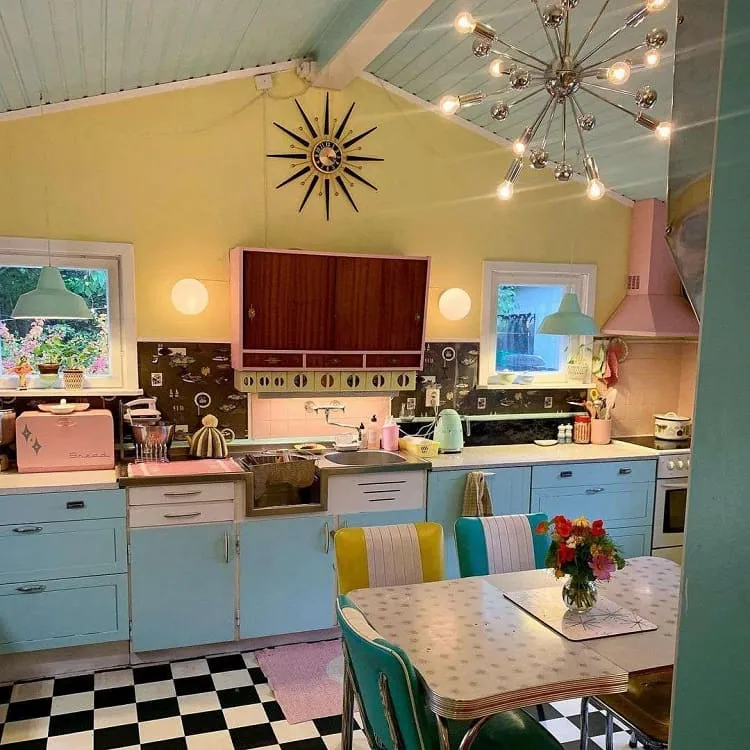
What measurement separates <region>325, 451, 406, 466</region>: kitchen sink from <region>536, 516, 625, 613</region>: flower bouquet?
1.78 metres

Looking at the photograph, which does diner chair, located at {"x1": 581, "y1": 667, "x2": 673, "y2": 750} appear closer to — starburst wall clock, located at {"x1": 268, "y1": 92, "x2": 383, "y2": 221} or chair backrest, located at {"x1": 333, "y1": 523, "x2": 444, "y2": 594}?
chair backrest, located at {"x1": 333, "y1": 523, "x2": 444, "y2": 594}

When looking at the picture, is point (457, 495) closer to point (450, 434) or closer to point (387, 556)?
point (450, 434)

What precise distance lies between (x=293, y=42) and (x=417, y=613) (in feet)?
9.74

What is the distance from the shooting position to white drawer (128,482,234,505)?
136 inches

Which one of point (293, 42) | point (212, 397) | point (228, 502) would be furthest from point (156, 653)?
point (293, 42)

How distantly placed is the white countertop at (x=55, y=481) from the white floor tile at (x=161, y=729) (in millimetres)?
1070

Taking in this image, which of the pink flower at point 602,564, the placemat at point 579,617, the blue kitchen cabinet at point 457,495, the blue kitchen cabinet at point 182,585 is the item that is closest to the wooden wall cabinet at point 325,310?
the blue kitchen cabinet at point 457,495

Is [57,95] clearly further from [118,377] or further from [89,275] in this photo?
[118,377]

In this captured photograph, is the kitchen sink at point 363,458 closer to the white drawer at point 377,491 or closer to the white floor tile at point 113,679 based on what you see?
the white drawer at point 377,491

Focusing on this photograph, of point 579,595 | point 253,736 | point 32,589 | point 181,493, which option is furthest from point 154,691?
point 579,595

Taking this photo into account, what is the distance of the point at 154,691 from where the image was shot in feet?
10.8

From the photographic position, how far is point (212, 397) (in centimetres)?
412

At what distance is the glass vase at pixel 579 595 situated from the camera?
2.34 metres

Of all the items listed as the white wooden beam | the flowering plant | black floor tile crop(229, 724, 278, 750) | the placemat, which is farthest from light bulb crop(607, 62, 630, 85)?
black floor tile crop(229, 724, 278, 750)
